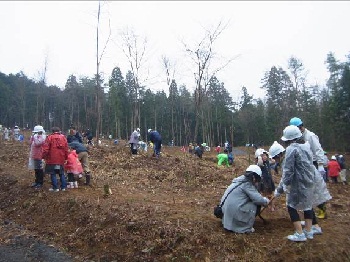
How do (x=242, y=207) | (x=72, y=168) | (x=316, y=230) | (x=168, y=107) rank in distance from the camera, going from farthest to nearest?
(x=168, y=107), (x=72, y=168), (x=242, y=207), (x=316, y=230)

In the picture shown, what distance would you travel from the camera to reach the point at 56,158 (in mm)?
10039

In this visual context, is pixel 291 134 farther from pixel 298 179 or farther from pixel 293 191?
pixel 293 191

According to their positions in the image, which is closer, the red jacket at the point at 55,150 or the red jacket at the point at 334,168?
the red jacket at the point at 55,150

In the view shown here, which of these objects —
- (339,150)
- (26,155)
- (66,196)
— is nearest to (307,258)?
(66,196)

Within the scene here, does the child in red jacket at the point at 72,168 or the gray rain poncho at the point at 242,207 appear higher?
the child in red jacket at the point at 72,168

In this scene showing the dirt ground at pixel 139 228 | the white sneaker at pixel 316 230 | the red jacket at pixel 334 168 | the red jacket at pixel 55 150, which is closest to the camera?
the dirt ground at pixel 139 228

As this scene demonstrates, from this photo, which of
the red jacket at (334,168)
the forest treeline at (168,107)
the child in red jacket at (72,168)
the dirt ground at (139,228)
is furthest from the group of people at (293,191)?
the forest treeline at (168,107)

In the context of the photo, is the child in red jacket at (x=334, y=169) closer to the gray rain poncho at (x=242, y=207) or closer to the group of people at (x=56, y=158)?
the group of people at (x=56, y=158)

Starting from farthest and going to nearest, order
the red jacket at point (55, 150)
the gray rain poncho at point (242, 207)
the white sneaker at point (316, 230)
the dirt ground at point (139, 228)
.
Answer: the red jacket at point (55, 150) → the gray rain poncho at point (242, 207) → the white sneaker at point (316, 230) → the dirt ground at point (139, 228)

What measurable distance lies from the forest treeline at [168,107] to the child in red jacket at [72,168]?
40.6 meters

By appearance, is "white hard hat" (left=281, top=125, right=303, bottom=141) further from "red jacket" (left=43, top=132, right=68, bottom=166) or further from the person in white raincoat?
"red jacket" (left=43, top=132, right=68, bottom=166)

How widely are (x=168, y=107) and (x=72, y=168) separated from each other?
57974 millimetres

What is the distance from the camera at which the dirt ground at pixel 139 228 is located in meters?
5.93

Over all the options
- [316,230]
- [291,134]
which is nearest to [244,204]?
[316,230]
